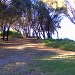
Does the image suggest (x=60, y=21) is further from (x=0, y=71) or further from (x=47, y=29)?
(x=0, y=71)

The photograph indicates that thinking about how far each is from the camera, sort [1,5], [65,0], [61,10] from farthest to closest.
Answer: [61,10] → [65,0] → [1,5]

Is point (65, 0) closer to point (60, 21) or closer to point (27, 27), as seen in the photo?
point (60, 21)

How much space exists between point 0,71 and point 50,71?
6.60ft

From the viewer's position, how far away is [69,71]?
40.0ft

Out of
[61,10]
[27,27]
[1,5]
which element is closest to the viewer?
[1,5]

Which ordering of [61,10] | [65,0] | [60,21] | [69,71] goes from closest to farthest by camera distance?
[69,71] < [65,0] < [61,10] < [60,21]

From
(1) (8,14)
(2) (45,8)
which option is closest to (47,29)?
(2) (45,8)

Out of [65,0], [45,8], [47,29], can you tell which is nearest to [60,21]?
[47,29]

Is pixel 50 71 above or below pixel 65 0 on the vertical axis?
below

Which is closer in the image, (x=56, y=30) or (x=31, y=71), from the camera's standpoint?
(x=31, y=71)

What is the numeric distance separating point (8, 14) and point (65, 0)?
11.3m

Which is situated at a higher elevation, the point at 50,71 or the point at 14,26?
the point at 14,26

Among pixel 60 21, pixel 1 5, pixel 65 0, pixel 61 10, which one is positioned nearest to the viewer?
pixel 1 5

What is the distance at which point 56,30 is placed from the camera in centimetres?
5241
